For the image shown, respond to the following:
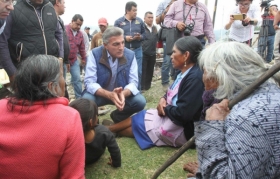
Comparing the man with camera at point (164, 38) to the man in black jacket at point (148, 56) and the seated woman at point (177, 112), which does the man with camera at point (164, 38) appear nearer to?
the man in black jacket at point (148, 56)

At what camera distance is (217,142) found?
1.44m

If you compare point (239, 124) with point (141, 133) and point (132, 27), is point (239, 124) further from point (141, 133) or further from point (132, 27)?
point (132, 27)

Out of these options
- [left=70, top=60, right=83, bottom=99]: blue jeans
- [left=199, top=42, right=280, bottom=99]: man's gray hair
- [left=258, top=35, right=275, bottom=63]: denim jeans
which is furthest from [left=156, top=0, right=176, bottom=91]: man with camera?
[left=199, top=42, right=280, bottom=99]: man's gray hair

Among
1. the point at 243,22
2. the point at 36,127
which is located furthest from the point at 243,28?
the point at 36,127

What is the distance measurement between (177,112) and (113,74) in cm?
127

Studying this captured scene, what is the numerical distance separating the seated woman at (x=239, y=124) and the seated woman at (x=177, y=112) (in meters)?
1.09

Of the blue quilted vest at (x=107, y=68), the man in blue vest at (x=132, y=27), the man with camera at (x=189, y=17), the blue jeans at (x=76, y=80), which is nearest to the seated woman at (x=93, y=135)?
the blue quilted vest at (x=107, y=68)

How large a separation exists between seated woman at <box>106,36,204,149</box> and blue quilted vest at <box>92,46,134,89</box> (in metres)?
0.65

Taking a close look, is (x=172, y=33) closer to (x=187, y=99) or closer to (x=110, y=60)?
(x=110, y=60)

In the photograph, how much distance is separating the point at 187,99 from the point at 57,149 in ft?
5.44

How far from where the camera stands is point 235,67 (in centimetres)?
154

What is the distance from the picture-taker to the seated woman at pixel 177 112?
9.23 feet

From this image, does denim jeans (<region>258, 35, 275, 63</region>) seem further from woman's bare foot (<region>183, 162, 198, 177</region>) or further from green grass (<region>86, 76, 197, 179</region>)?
woman's bare foot (<region>183, 162, 198, 177</region>)

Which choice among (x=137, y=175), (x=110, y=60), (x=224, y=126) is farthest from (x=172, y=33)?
(x=224, y=126)
